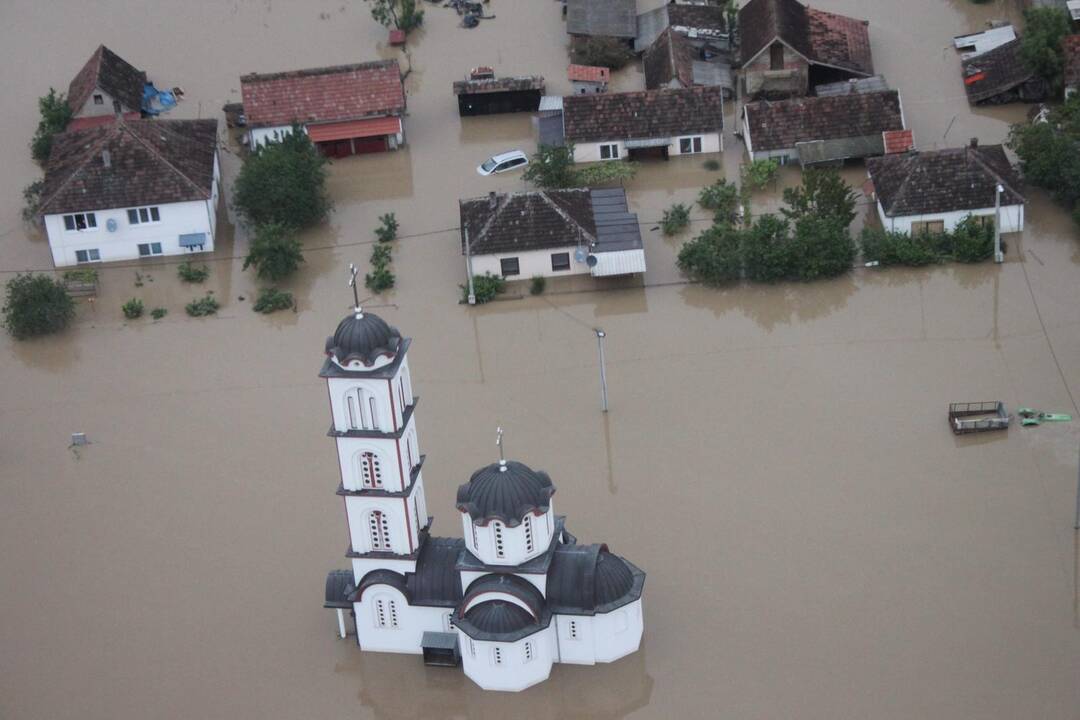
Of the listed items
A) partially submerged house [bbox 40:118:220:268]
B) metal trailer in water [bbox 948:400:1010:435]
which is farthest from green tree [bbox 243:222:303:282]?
metal trailer in water [bbox 948:400:1010:435]

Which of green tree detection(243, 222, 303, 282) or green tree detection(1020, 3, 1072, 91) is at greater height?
green tree detection(1020, 3, 1072, 91)

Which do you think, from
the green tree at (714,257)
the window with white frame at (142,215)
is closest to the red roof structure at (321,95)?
the window with white frame at (142,215)

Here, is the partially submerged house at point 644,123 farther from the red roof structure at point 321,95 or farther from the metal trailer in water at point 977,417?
the metal trailer in water at point 977,417

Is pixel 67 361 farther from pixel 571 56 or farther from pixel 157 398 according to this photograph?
pixel 571 56

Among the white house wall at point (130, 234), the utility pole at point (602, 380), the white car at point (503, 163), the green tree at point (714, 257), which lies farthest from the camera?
the white car at point (503, 163)

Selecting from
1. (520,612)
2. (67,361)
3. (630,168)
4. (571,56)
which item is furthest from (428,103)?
(520,612)

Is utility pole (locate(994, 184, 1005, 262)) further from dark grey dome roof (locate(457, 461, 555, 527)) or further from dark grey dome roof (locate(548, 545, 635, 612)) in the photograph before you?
dark grey dome roof (locate(457, 461, 555, 527))

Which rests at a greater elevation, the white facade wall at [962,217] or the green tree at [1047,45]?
the green tree at [1047,45]
